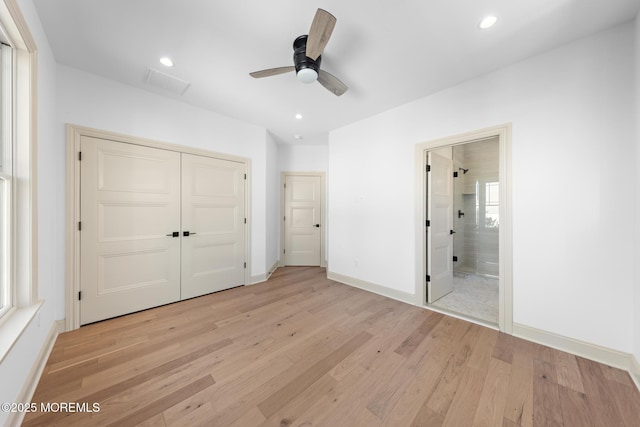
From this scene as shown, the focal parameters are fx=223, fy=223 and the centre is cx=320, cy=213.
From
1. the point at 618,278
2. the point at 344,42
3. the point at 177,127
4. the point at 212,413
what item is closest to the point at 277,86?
the point at 344,42

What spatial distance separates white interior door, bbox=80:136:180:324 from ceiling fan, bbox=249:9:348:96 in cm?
186

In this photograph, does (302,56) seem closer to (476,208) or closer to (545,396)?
(545,396)

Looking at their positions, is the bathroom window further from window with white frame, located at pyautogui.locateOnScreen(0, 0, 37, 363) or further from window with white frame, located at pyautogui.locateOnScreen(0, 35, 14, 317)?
window with white frame, located at pyautogui.locateOnScreen(0, 35, 14, 317)

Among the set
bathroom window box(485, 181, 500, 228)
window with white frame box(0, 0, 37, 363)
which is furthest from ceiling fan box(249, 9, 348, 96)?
bathroom window box(485, 181, 500, 228)

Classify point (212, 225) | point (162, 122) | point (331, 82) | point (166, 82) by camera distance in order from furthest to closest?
point (212, 225), point (162, 122), point (166, 82), point (331, 82)

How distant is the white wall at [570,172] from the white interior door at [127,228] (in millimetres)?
3478

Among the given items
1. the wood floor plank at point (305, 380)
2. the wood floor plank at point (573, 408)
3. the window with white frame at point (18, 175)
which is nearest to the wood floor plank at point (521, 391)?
the wood floor plank at point (573, 408)

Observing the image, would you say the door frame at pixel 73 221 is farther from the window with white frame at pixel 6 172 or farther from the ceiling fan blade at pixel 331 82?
the ceiling fan blade at pixel 331 82

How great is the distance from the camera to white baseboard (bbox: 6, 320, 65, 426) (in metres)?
1.24

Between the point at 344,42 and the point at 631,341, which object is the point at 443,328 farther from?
the point at 344,42

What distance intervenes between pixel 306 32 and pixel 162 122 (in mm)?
2153

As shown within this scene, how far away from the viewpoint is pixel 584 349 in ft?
6.01

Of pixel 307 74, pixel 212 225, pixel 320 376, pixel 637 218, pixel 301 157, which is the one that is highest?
pixel 301 157

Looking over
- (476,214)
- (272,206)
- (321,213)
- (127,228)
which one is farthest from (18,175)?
(476,214)
